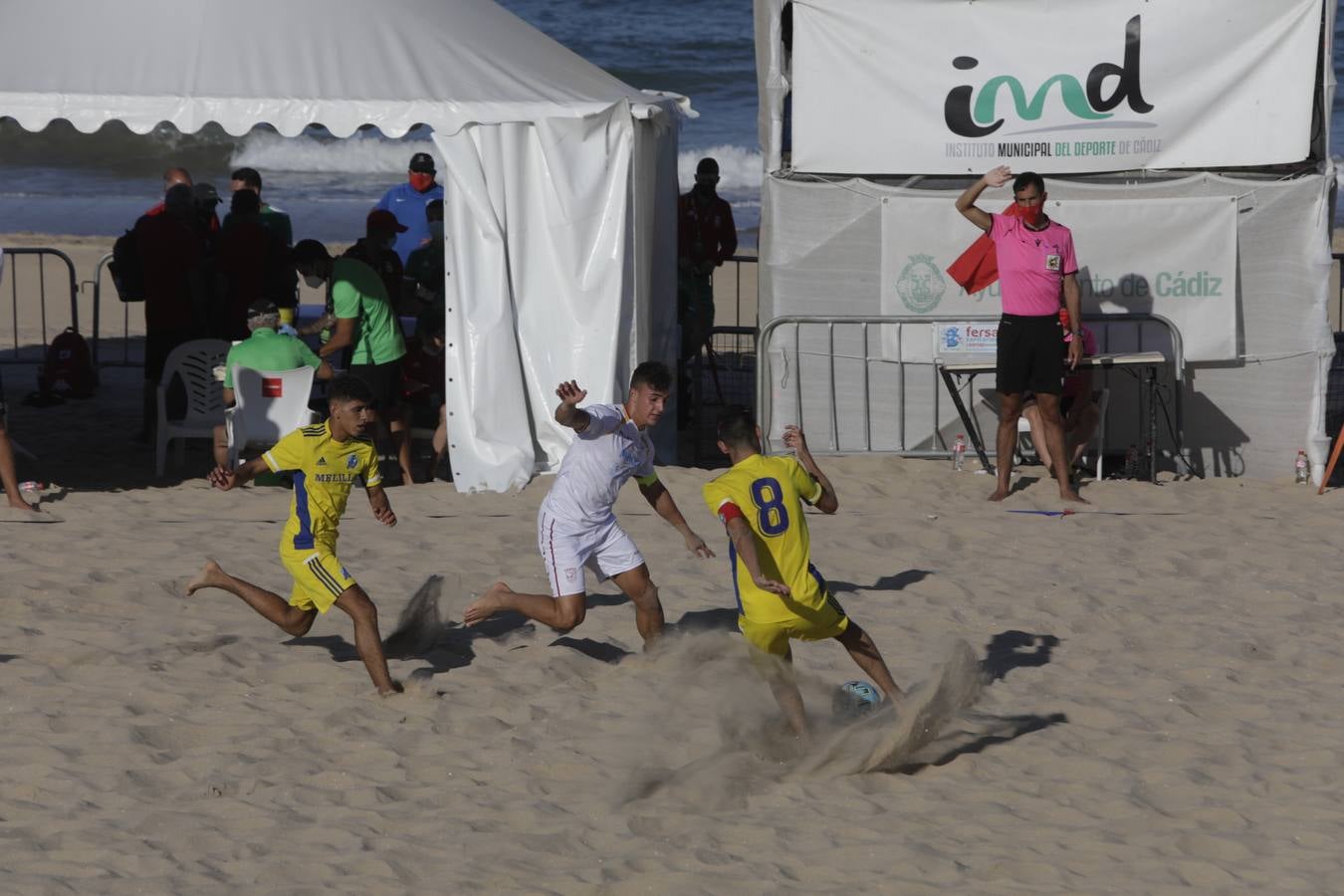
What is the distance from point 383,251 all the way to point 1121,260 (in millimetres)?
4565

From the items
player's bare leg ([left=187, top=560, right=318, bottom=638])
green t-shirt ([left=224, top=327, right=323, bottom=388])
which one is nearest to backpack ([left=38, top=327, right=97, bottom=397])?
green t-shirt ([left=224, top=327, right=323, bottom=388])

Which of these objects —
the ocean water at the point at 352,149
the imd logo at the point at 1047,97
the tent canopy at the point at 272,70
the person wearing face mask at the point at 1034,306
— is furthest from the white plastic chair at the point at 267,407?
the ocean water at the point at 352,149

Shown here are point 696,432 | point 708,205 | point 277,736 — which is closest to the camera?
point 277,736

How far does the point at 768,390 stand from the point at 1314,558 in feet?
11.2

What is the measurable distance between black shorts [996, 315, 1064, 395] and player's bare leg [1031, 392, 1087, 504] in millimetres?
65

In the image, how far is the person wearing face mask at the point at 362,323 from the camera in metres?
9.93

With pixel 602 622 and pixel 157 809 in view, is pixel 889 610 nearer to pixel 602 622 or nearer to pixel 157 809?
pixel 602 622

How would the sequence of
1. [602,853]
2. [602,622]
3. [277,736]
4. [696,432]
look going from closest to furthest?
[602,853], [277,736], [602,622], [696,432]

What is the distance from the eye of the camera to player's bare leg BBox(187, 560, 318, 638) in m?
6.64

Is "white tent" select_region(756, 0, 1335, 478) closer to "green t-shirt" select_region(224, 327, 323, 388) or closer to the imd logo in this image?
the imd logo

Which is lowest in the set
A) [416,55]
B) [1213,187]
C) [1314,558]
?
[1314,558]

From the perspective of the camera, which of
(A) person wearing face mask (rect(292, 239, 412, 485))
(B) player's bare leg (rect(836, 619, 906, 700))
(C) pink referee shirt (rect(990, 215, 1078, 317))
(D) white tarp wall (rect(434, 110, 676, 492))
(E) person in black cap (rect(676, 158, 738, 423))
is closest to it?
(B) player's bare leg (rect(836, 619, 906, 700))

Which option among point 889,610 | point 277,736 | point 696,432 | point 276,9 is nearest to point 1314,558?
point 889,610

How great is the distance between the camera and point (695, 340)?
12055 mm
